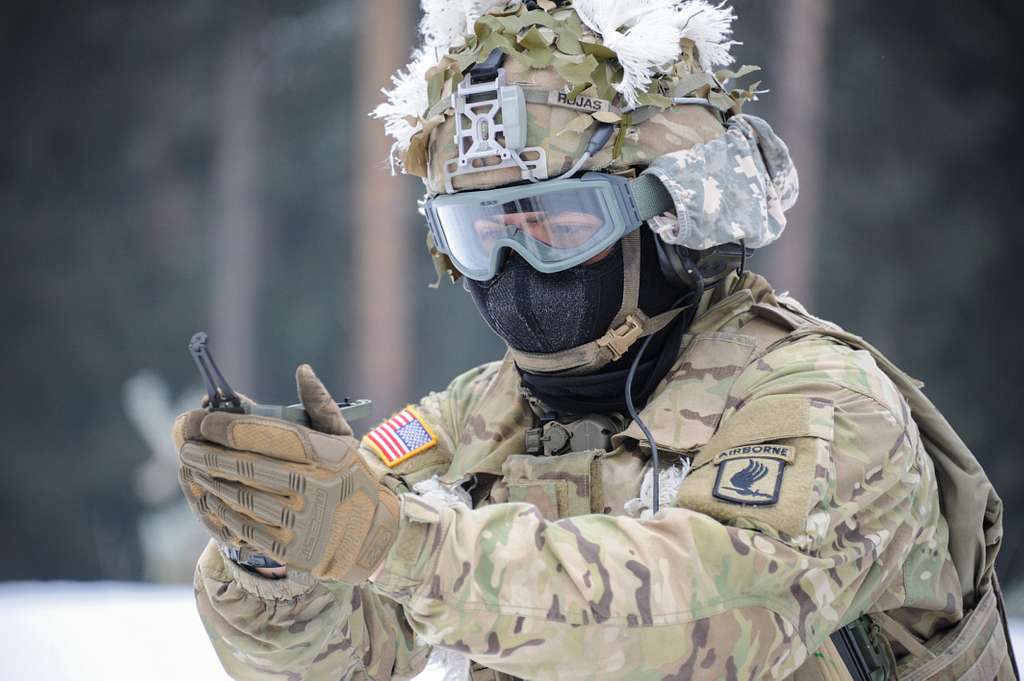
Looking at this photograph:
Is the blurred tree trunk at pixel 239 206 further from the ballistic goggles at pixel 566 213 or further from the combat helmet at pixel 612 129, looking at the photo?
the ballistic goggles at pixel 566 213

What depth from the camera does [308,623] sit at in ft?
7.75

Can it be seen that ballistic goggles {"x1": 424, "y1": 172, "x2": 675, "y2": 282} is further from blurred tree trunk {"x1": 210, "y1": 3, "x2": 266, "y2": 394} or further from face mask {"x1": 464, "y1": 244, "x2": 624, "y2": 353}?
blurred tree trunk {"x1": 210, "y1": 3, "x2": 266, "y2": 394}

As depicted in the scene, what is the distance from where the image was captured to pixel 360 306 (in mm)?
6754

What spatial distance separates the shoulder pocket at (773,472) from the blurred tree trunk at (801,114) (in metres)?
4.18

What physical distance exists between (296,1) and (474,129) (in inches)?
195

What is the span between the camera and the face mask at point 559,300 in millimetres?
2348

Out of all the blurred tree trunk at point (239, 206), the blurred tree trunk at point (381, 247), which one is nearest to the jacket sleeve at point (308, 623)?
the blurred tree trunk at point (381, 247)

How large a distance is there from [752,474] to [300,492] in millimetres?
760

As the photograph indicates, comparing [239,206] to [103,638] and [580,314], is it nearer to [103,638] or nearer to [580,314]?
[103,638]

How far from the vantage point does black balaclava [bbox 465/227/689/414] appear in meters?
2.35

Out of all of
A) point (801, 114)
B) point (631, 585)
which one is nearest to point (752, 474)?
point (631, 585)

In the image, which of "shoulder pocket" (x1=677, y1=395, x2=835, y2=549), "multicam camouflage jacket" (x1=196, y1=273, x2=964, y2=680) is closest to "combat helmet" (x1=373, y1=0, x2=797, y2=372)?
"multicam camouflage jacket" (x1=196, y1=273, x2=964, y2=680)

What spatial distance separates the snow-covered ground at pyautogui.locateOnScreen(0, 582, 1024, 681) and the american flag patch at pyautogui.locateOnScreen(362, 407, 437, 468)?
4.96ft

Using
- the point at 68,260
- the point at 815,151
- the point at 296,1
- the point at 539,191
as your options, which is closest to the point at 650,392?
the point at 539,191
